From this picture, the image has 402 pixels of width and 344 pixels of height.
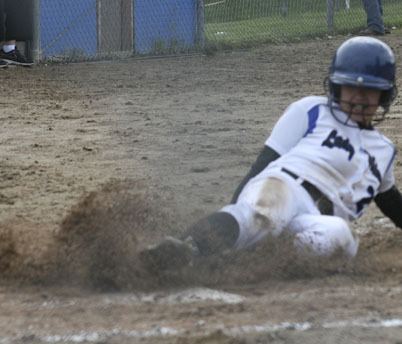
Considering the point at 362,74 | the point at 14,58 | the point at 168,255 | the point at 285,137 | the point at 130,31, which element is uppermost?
the point at 362,74

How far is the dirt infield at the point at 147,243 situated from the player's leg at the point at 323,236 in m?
0.08

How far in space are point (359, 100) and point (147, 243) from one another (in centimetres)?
121

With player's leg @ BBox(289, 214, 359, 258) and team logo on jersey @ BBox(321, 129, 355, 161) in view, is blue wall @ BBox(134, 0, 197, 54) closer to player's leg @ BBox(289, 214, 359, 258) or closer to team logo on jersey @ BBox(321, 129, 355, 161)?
team logo on jersey @ BBox(321, 129, 355, 161)

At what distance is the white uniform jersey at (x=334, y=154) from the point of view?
4723 millimetres

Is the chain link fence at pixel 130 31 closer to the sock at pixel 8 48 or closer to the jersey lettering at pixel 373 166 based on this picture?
the sock at pixel 8 48

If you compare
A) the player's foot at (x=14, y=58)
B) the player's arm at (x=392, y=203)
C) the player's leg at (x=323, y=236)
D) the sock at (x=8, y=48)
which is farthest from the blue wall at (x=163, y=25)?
the player's leg at (x=323, y=236)

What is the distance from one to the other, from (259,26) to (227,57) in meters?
4.22

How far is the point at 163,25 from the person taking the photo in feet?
52.5

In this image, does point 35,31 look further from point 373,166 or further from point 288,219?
point 288,219

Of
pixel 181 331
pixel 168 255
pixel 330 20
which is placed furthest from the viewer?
pixel 330 20

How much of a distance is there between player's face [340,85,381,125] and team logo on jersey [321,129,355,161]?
5.2 inches

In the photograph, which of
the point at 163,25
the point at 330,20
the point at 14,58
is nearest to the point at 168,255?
the point at 14,58

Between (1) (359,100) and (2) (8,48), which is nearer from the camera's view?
(1) (359,100)

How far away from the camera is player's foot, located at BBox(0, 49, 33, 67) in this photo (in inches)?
565
